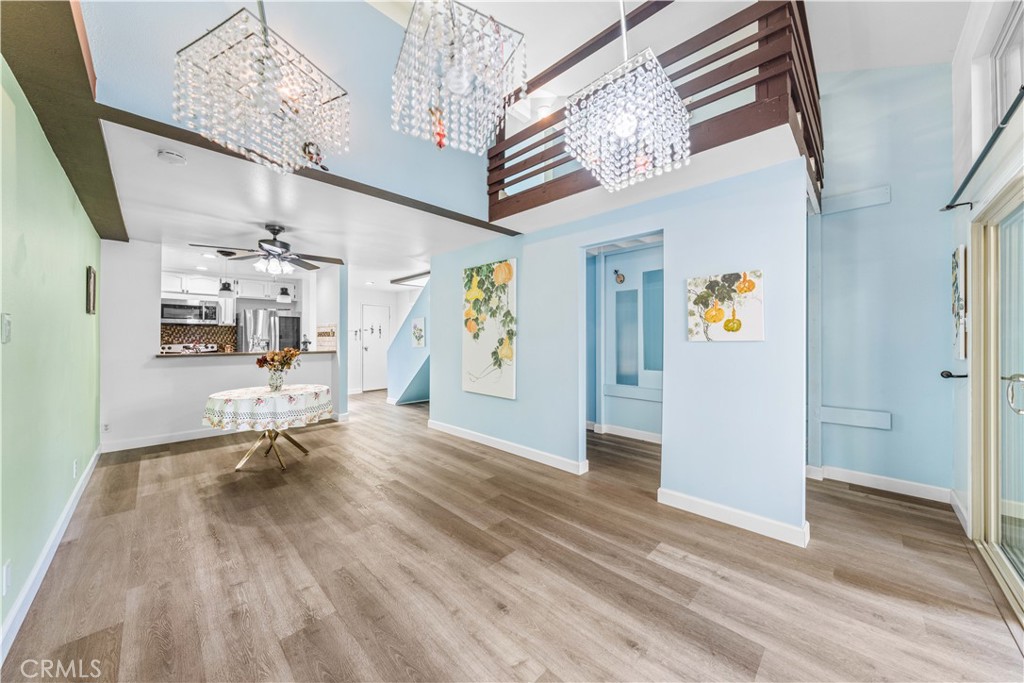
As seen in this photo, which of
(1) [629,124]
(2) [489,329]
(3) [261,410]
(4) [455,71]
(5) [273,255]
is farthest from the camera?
(2) [489,329]

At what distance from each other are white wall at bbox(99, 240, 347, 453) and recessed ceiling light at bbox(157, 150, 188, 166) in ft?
9.25

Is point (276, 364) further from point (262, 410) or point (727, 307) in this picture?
point (727, 307)

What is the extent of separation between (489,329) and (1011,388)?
3731 mm

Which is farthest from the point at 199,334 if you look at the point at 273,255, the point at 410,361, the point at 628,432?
the point at 628,432

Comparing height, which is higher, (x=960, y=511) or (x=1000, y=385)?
(x=1000, y=385)

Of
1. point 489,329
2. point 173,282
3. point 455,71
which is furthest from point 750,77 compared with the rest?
point 173,282

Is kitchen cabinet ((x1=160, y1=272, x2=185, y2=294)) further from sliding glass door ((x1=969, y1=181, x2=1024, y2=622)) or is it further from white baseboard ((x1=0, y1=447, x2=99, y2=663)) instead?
sliding glass door ((x1=969, y1=181, x2=1024, y2=622))

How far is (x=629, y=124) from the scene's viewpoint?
199cm

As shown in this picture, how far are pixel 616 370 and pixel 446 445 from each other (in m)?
2.35

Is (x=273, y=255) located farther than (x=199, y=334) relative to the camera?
No

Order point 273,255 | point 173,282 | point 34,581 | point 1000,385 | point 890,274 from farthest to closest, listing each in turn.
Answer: point 173,282 → point 273,255 → point 890,274 → point 1000,385 → point 34,581

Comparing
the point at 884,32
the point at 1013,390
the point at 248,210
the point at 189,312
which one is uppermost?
the point at 884,32

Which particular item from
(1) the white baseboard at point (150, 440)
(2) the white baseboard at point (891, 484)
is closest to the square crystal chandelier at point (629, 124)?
(2) the white baseboard at point (891, 484)

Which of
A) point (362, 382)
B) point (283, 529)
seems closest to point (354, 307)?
point (362, 382)
